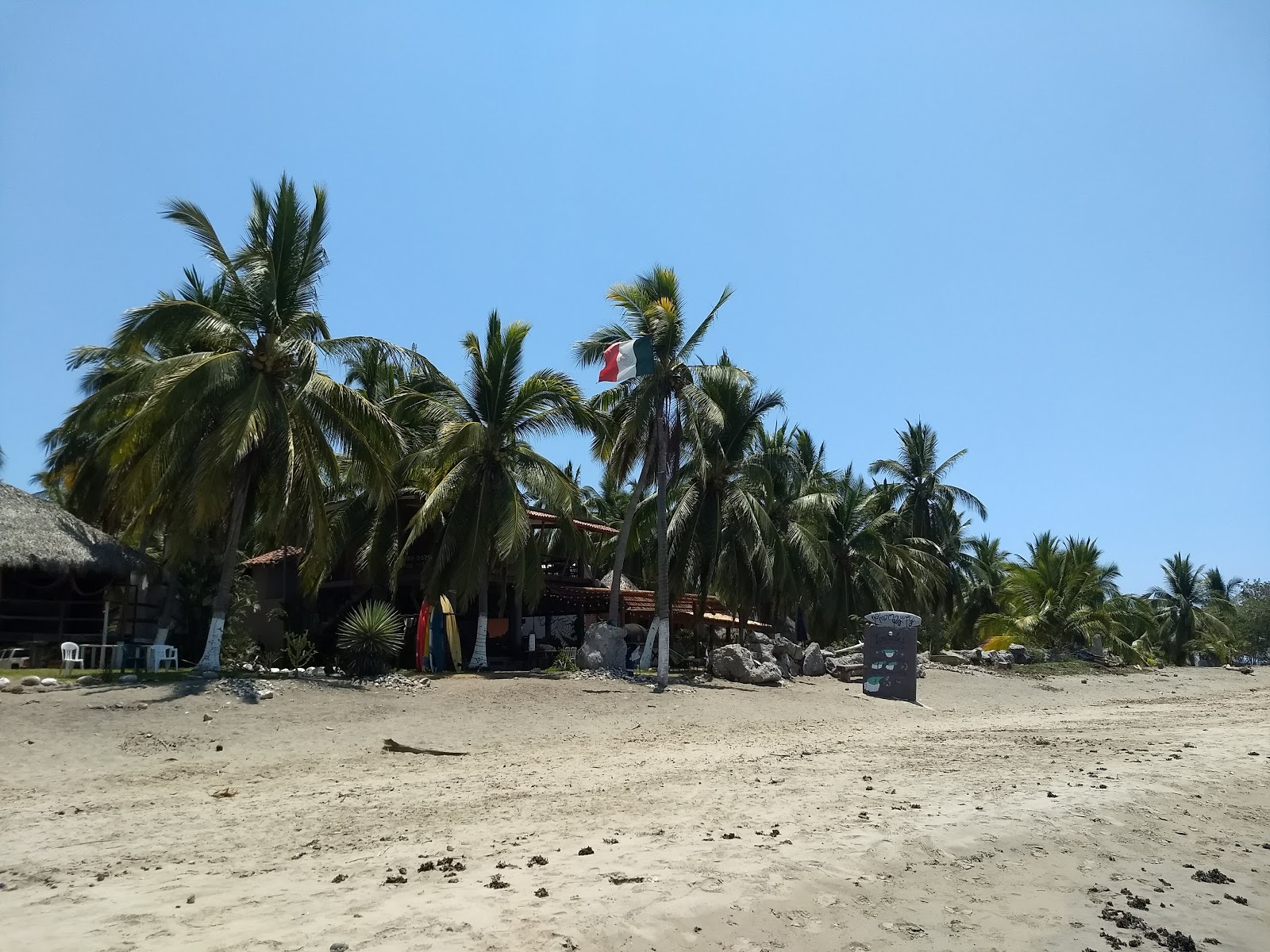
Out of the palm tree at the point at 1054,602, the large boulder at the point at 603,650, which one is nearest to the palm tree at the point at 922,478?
the palm tree at the point at 1054,602

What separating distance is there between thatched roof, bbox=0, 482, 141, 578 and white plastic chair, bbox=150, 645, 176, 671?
12.0 feet

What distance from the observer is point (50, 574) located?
20719 millimetres

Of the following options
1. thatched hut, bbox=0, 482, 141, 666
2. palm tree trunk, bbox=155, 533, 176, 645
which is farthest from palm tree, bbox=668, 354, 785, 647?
thatched hut, bbox=0, 482, 141, 666

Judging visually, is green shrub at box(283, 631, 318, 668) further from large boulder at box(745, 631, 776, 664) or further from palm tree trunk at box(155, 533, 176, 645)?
large boulder at box(745, 631, 776, 664)

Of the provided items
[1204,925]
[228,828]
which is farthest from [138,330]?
[1204,925]

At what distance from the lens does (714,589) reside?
28.4 meters

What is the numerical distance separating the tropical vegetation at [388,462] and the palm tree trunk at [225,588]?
1.6 inches

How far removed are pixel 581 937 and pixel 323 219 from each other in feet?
55.1

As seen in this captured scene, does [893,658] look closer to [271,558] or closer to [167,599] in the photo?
[167,599]

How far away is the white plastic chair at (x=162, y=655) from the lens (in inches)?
685

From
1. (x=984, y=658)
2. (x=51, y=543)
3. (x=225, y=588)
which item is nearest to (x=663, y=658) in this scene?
(x=225, y=588)

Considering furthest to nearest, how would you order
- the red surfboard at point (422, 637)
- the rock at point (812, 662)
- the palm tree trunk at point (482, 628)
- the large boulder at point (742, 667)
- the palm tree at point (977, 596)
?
the palm tree at point (977, 596), the rock at point (812, 662), the large boulder at point (742, 667), the palm tree trunk at point (482, 628), the red surfboard at point (422, 637)

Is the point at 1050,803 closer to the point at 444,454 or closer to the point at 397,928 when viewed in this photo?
the point at 397,928

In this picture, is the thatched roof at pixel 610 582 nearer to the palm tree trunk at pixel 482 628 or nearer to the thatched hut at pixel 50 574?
the palm tree trunk at pixel 482 628
